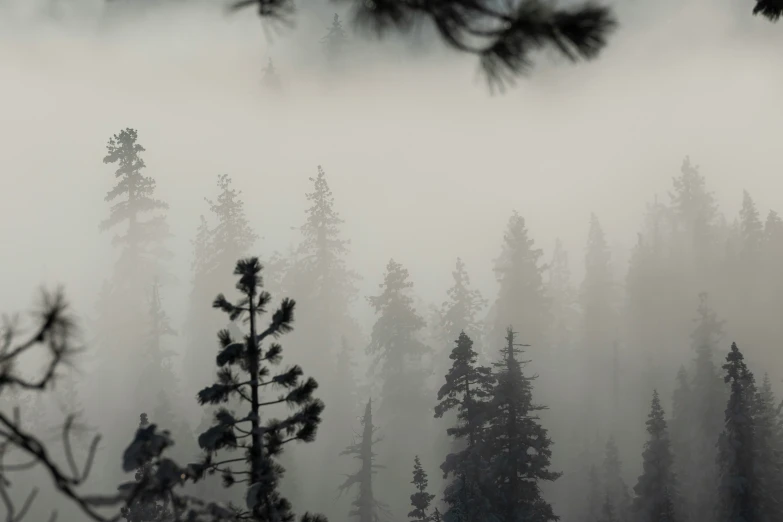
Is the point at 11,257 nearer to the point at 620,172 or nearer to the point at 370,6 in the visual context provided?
the point at 370,6

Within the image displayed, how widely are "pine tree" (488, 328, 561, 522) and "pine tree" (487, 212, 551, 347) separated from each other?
26535 millimetres

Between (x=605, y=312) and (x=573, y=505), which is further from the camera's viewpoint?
(x=605, y=312)

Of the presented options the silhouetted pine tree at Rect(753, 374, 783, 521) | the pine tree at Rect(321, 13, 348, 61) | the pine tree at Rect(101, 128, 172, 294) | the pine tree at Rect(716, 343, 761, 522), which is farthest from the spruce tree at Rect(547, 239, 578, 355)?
the pine tree at Rect(321, 13, 348, 61)

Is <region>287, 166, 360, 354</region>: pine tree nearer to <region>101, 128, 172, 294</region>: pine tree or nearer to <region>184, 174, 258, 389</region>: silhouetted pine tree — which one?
<region>184, 174, 258, 389</region>: silhouetted pine tree

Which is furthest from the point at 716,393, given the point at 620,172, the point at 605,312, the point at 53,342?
the point at 620,172

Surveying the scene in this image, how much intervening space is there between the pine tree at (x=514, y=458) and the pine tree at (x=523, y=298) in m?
26.5

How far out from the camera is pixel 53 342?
2.92m

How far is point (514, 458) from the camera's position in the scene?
22.6 meters

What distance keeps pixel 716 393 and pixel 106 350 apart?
177 feet

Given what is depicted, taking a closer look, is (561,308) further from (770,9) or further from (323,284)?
(770,9)

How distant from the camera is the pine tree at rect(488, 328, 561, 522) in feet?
73.2

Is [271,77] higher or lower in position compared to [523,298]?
higher

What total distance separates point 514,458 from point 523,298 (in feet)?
96.8

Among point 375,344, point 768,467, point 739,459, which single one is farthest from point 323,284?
point 768,467
